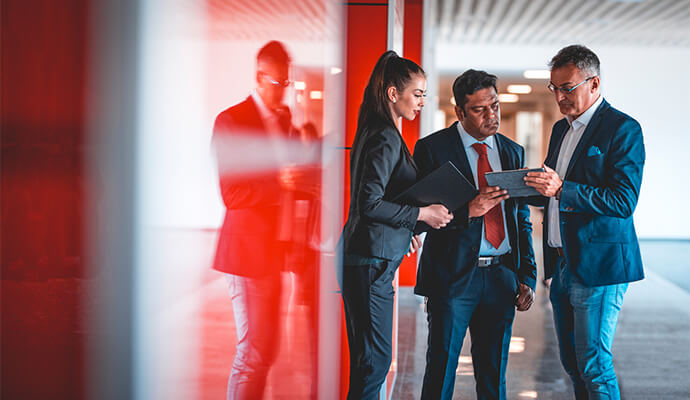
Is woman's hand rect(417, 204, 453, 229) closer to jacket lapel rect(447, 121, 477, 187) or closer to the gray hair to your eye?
jacket lapel rect(447, 121, 477, 187)

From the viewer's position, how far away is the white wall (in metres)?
11.8

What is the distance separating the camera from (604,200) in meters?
2.22

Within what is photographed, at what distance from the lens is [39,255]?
0.55 m

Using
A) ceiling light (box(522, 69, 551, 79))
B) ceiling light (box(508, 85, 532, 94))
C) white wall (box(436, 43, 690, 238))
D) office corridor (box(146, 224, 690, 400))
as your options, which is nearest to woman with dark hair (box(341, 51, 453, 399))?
office corridor (box(146, 224, 690, 400))

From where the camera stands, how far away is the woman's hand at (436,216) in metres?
2.17

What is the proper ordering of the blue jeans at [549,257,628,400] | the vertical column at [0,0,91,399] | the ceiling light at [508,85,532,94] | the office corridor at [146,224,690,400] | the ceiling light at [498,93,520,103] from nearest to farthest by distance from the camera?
the vertical column at [0,0,91,399] → the office corridor at [146,224,690,400] → the blue jeans at [549,257,628,400] → the ceiling light at [508,85,532,94] → the ceiling light at [498,93,520,103]

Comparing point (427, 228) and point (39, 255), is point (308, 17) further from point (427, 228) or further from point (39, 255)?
point (39, 255)

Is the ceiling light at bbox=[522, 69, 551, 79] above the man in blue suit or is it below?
above

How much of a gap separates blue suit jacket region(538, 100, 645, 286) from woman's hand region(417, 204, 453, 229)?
487 mm

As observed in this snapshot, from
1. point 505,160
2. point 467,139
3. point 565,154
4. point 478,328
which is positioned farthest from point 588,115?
point 478,328

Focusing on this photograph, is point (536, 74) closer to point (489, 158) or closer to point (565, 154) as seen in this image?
point (565, 154)

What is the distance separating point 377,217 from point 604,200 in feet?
3.08

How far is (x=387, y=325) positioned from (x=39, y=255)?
168 cm

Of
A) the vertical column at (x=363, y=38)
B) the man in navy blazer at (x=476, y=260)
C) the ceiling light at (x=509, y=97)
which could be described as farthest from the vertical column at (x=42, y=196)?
the ceiling light at (x=509, y=97)
